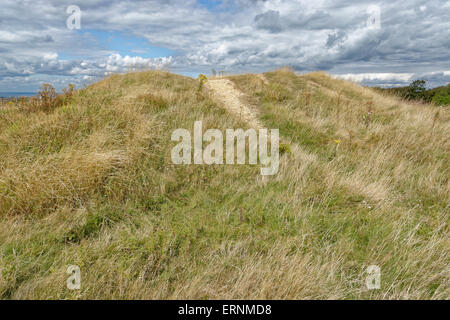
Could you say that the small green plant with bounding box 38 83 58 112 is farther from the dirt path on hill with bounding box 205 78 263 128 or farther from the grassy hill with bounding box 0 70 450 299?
the dirt path on hill with bounding box 205 78 263 128

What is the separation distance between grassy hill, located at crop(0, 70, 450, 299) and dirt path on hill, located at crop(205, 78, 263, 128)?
1492 mm

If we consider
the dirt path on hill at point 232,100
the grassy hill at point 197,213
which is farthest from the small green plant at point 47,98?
the dirt path on hill at point 232,100

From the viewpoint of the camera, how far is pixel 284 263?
2752 mm

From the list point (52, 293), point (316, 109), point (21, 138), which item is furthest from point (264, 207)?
point (316, 109)

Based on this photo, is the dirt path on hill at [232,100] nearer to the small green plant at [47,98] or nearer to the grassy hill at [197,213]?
the grassy hill at [197,213]

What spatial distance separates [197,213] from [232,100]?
6809mm

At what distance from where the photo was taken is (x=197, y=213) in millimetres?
3709

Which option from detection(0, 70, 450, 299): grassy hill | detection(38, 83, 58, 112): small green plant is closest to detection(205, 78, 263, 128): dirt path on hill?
detection(0, 70, 450, 299): grassy hill

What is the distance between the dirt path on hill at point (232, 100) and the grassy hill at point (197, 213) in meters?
1.49

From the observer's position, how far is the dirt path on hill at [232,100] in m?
8.26

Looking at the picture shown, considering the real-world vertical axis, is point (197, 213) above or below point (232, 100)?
below

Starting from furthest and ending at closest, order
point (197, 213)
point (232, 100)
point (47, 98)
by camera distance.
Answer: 1. point (232, 100)
2. point (47, 98)
3. point (197, 213)

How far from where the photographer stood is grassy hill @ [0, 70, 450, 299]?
2600 mm
